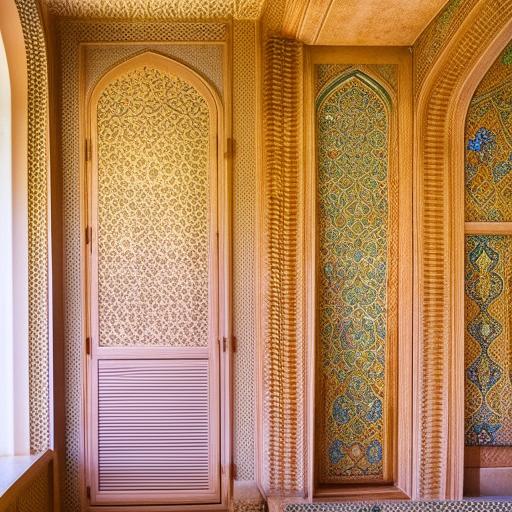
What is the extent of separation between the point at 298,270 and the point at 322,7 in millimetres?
1224

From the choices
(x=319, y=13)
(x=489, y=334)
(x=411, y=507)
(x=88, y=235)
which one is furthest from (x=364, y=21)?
(x=411, y=507)

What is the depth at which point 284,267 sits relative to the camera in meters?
2.64

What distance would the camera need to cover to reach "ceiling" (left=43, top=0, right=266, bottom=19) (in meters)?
2.69

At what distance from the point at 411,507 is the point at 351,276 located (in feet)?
3.61

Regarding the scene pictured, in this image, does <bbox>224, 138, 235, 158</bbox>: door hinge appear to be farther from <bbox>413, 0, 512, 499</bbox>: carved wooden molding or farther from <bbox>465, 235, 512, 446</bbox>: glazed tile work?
<bbox>465, 235, 512, 446</bbox>: glazed tile work

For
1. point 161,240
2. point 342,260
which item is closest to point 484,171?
A: point 342,260

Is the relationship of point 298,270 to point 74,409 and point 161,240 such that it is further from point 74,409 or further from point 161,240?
point 74,409

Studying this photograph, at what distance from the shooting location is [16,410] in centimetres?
264

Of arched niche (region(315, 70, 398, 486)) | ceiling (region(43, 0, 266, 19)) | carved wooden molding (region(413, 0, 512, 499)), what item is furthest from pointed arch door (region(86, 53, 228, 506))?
carved wooden molding (region(413, 0, 512, 499))

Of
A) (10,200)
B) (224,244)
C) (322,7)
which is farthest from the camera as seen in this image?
(224,244)

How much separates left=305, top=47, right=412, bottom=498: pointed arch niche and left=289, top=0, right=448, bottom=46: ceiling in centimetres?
12

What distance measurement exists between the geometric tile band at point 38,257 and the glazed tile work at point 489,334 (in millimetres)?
2194

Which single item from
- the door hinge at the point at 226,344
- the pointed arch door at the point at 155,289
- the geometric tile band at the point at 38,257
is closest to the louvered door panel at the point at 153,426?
the pointed arch door at the point at 155,289

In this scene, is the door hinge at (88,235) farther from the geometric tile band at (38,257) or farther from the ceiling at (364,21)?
the ceiling at (364,21)
